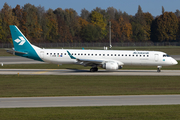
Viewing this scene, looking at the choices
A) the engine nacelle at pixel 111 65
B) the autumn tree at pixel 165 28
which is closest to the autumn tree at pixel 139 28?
the autumn tree at pixel 165 28

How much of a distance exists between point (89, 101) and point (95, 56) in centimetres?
2112

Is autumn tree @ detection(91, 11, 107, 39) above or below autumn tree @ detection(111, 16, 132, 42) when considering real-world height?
above

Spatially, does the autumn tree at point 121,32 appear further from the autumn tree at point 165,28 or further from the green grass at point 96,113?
the green grass at point 96,113

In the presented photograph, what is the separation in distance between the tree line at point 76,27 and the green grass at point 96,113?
324 ft

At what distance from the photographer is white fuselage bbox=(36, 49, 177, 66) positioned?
38.9 m

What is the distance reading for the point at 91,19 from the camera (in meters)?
153

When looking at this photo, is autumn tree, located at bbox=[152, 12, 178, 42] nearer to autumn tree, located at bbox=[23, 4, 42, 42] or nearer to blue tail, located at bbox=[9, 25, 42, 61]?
autumn tree, located at bbox=[23, 4, 42, 42]

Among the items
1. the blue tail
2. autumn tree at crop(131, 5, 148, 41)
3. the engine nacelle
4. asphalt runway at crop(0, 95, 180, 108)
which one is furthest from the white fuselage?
autumn tree at crop(131, 5, 148, 41)

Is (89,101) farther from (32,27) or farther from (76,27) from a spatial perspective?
(76,27)

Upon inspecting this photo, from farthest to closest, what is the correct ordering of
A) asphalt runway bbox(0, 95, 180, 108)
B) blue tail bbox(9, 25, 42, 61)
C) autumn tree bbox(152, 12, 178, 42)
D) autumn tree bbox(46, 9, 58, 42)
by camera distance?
autumn tree bbox(152, 12, 178, 42)
autumn tree bbox(46, 9, 58, 42)
blue tail bbox(9, 25, 42, 61)
asphalt runway bbox(0, 95, 180, 108)

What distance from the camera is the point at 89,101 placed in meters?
18.7

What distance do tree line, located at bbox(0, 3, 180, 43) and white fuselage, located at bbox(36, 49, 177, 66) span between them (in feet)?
245

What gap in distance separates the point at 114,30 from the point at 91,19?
14.5 metres

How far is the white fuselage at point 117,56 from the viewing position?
38.9m
